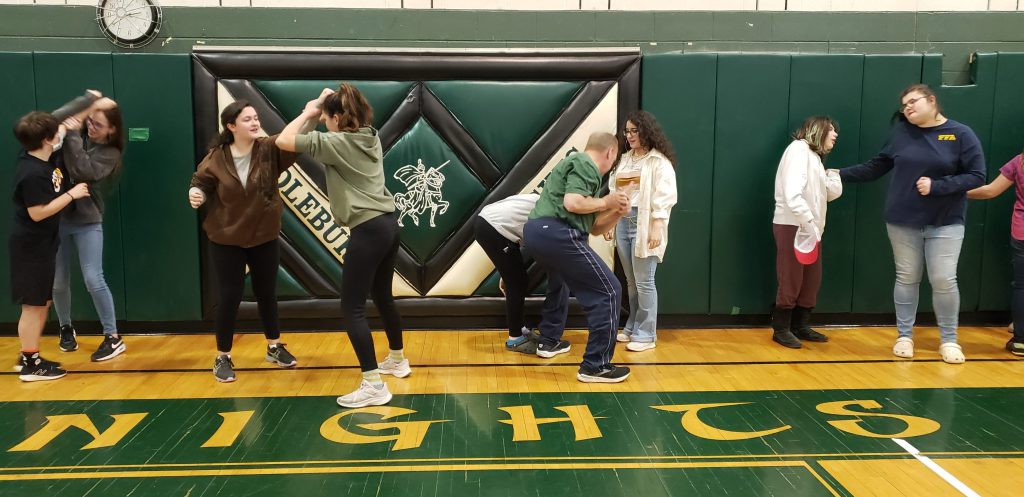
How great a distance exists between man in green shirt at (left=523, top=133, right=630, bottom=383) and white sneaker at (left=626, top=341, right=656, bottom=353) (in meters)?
0.69

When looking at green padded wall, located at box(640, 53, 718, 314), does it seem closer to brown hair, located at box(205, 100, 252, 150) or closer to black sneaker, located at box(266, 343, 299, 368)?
black sneaker, located at box(266, 343, 299, 368)

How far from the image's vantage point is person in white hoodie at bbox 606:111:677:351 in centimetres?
479

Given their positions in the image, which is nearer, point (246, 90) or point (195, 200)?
point (195, 200)

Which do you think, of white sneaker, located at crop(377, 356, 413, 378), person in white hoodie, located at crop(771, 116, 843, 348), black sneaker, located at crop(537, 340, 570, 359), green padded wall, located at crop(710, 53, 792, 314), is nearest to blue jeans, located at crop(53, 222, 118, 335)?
white sneaker, located at crop(377, 356, 413, 378)

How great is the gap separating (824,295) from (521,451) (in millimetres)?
3194

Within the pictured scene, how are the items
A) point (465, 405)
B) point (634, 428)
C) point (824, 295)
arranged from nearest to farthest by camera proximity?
point (634, 428) < point (465, 405) < point (824, 295)

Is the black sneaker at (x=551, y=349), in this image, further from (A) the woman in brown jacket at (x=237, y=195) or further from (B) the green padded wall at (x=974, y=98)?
(B) the green padded wall at (x=974, y=98)

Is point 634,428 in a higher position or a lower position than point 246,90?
lower

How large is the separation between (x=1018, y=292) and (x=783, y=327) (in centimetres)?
148

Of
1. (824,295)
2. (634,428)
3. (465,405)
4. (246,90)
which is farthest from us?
(824,295)

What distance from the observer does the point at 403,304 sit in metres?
5.48

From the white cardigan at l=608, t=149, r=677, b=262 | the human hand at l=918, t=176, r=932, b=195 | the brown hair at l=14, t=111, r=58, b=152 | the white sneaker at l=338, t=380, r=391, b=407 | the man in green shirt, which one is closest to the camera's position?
the white sneaker at l=338, t=380, r=391, b=407

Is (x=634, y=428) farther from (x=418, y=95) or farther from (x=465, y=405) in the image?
(x=418, y=95)

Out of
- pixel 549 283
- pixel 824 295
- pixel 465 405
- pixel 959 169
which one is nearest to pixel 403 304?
pixel 549 283
